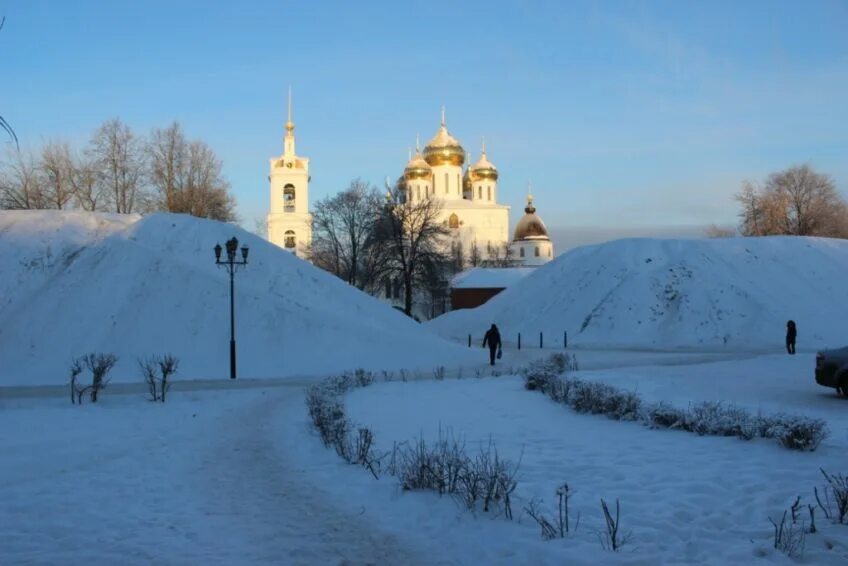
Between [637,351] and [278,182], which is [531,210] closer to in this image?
[278,182]

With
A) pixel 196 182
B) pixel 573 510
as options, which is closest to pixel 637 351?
pixel 573 510

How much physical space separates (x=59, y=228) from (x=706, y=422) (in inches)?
1002

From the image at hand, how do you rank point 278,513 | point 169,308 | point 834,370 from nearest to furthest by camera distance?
point 278,513 < point 834,370 < point 169,308

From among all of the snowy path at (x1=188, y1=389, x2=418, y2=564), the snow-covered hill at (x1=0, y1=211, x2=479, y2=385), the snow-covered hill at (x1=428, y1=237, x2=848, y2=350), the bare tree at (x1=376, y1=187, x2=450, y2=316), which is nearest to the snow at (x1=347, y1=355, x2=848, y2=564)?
the snowy path at (x1=188, y1=389, x2=418, y2=564)

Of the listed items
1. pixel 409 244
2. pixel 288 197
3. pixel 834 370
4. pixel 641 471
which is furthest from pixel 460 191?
pixel 641 471

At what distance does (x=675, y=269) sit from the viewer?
37.9 meters

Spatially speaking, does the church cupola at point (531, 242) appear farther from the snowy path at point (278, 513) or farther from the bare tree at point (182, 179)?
the snowy path at point (278, 513)

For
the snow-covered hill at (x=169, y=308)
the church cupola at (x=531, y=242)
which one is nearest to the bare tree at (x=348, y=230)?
the snow-covered hill at (x=169, y=308)

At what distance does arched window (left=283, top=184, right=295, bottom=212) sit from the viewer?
86.7 metres

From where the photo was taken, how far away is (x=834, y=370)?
1426cm

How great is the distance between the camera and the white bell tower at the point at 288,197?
85188 mm

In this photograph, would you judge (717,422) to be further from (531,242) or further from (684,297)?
(531,242)

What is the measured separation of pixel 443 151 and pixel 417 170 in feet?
16.1

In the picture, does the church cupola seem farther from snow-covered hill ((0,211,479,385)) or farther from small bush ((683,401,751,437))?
small bush ((683,401,751,437))
